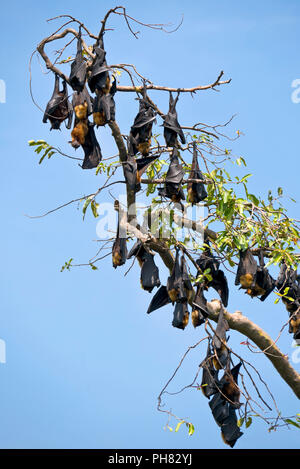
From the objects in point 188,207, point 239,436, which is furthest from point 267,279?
point 239,436

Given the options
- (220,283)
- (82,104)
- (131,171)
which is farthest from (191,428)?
(82,104)

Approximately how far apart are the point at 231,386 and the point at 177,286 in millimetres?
932

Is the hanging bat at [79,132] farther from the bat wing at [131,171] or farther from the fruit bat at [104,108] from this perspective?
the bat wing at [131,171]

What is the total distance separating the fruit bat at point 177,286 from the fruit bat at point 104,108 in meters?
1.32

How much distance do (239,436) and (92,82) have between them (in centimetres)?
314

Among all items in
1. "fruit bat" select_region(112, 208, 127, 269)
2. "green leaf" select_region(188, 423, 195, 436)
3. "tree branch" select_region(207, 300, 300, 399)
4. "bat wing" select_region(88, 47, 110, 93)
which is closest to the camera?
"green leaf" select_region(188, 423, 195, 436)

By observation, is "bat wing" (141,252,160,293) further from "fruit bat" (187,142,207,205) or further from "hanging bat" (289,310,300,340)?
"hanging bat" (289,310,300,340)

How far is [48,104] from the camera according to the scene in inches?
227

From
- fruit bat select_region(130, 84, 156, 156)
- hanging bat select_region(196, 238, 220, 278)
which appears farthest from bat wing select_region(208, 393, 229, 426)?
fruit bat select_region(130, 84, 156, 156)

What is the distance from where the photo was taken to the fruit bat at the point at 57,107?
5.74m

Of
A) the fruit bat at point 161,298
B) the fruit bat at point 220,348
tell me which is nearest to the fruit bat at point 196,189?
the fruit bat at point 161,298

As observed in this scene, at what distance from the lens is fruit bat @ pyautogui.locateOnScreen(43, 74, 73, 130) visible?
5742mm

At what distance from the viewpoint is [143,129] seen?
5656 mm

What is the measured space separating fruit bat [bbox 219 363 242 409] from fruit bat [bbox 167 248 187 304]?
70 centimetres
